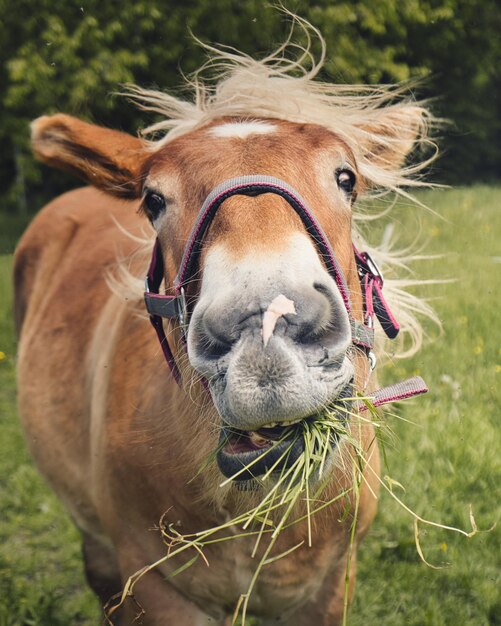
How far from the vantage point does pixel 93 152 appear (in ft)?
8.54

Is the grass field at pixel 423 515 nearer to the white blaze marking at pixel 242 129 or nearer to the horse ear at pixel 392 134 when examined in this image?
the horse ear at pixel 392 134

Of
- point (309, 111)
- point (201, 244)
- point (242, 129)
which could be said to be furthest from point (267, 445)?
point (309, 111)

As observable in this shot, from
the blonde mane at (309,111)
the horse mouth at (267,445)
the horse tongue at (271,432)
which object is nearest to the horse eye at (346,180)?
the blonde mane at (309,111)

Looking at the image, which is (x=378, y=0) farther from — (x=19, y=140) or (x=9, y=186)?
(x=9, y=186)

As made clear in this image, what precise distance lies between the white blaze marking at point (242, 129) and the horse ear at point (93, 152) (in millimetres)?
387

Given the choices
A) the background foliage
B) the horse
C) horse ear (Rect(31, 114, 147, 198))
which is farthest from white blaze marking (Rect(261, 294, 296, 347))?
the background foliage

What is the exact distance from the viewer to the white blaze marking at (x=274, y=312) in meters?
1.64

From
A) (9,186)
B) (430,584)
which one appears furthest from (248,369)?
(9,186)

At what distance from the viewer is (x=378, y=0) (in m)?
12.4

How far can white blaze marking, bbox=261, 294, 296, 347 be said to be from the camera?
1638 millimetres

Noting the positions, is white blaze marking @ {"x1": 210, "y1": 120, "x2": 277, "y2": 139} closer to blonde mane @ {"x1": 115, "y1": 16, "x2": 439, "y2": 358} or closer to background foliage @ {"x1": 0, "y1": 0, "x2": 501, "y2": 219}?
blonde mane @ {"x1": 115, "y1": 16, "x2": 439, "y2": 358}

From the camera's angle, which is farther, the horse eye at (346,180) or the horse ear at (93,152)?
the horse ear at (93,152)

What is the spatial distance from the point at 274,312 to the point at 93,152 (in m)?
1.23

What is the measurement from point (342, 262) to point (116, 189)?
89 cm
